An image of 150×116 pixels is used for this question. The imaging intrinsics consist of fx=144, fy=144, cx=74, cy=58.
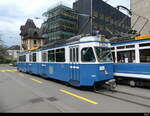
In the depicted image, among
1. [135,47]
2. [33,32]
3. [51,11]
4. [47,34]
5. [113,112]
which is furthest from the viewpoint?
[33,32]

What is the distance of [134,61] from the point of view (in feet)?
28.0

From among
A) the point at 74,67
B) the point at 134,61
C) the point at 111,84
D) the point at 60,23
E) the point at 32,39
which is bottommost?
the point at 111,84

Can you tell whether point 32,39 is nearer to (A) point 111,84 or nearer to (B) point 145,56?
(A) point 111,84

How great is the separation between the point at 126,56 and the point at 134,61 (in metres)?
0.68

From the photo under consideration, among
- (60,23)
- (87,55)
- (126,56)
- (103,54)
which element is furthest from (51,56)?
(60,23)

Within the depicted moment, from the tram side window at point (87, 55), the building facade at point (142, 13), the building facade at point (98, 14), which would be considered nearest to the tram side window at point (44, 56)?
the tram side window at point (87, 55)

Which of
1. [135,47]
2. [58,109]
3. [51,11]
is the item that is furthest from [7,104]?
[51,11]

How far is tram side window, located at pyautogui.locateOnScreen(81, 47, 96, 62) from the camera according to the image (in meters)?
7.34

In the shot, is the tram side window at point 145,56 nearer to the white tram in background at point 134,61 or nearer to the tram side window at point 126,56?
the white tram in background at point 134,61

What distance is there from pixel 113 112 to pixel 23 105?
10.8 feet

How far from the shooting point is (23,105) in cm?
545

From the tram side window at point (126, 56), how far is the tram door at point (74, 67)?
10.8ft

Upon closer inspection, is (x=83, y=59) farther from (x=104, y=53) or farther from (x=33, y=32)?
(x=33, y=32)

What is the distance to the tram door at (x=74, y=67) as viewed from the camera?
773 centimetres
